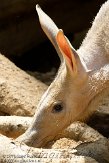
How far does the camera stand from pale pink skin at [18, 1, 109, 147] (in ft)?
12.6

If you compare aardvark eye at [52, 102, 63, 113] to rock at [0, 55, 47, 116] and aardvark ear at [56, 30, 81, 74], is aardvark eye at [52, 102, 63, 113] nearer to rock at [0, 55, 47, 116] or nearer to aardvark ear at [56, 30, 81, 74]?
aardvark ear at [56, 30, 81, 74]

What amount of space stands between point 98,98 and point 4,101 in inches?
45.2

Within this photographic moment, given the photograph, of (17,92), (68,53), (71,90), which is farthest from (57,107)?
(17,92)

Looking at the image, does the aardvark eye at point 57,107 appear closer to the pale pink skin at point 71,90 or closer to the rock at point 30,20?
the pale pink skin at point 71,90

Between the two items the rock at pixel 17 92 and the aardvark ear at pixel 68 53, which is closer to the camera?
the aardvark ear at pixel 68 53

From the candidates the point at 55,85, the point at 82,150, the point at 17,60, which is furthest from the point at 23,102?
the point at 17,60

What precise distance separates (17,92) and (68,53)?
4.24 feet

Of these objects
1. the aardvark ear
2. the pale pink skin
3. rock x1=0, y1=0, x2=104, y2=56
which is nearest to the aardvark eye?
the pale pink skin

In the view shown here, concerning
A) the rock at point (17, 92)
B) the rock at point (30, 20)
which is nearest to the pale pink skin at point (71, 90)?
the rock at point (17, 92)

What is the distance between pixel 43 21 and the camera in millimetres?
3891

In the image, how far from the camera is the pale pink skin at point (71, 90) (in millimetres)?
3848

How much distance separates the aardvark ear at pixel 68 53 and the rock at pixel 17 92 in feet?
3.69

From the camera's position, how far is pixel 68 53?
368 centimetres

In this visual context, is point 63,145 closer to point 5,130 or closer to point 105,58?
point 5,130
